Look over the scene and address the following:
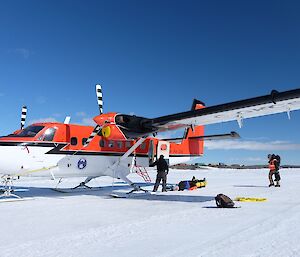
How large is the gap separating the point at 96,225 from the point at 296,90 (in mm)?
6955

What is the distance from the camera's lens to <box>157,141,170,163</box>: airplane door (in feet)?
51.1

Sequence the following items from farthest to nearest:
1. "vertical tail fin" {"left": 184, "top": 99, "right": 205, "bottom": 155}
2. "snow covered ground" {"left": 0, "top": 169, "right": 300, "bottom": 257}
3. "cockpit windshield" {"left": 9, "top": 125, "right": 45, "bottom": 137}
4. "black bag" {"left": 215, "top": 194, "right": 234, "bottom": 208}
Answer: "vertical tail fin" {"left": 184, "top": 99, "right": 205, "bottom": 155} < "cockpit windshield" {"left": 9, "top": 125, "right": 45, "bottom": 137} < "black bag" {"left": 215, "top": 194, "right": 234, "bottom": 208} < "snow covered ground" {"left": 0, "top": 169, "right": 300, "bottom": 257}

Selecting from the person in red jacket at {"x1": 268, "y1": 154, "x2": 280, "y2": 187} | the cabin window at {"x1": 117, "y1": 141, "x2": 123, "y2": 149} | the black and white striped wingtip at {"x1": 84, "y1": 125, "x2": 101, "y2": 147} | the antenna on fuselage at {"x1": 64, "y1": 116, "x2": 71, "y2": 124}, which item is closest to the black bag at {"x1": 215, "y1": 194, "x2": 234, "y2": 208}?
the black and white striped wingtip at {"x1": 84, "y1": 125, "x2": 101, "y2": 147}

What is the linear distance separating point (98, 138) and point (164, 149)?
12.5ft

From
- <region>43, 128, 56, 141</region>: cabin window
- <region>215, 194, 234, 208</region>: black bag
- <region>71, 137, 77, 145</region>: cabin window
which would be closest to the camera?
<region>215, 194, 234, 208</region>: black bag

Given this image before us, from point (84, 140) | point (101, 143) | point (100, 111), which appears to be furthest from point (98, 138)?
point (100, 111)

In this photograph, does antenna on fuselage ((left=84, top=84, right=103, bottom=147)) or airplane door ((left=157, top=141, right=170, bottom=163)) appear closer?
antenna on fuselage ((left=84, top=84, right=103, bottom=147))

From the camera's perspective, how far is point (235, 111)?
436 inches

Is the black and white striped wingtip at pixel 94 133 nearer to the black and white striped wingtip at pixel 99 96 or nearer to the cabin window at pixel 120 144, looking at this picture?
the black and white striped wingtip at pixel 99 96

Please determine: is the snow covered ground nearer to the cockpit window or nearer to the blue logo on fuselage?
the cockpit window

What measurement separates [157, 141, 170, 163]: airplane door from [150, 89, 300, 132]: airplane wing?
2738 mm

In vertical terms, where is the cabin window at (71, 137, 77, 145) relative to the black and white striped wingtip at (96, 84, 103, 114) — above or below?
below

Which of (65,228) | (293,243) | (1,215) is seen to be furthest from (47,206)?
(293,243)

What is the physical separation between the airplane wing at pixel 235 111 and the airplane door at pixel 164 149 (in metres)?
2.74
